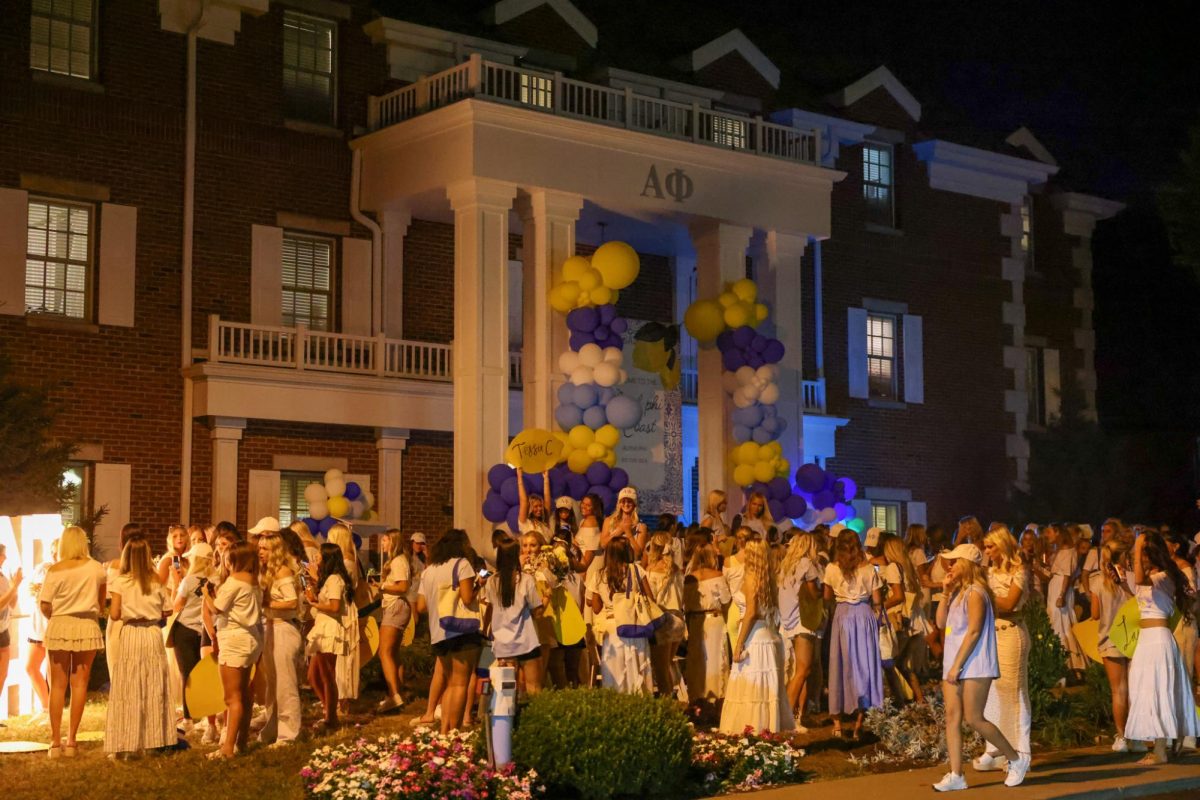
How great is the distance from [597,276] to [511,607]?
27.9 feet

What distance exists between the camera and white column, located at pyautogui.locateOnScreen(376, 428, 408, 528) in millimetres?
23812

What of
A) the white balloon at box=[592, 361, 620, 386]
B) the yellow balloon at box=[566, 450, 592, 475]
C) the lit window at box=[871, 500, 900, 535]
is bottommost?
the lit window at box=[871, 500, 900, 535]

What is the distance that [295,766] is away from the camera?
44.4ft

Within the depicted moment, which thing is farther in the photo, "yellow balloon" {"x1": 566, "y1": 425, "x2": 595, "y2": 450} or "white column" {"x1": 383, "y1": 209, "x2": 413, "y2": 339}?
"white column" {"x1": 383, "y1": 209, "x2": 413, "y2": 339}

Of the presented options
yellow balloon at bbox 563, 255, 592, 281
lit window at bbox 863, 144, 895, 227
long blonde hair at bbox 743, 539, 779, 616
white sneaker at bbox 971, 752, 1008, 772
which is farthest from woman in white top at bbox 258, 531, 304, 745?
lit window at bbox 863, 144, 895, 227

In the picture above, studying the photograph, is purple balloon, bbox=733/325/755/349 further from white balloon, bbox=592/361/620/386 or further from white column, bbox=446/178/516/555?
white column, bbox=446/178/516/555

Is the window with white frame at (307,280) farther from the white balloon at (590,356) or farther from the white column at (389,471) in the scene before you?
the white balloon at (590,356)

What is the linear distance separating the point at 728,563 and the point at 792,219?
9968mm

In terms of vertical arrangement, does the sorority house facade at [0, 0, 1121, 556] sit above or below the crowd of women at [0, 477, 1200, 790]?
above

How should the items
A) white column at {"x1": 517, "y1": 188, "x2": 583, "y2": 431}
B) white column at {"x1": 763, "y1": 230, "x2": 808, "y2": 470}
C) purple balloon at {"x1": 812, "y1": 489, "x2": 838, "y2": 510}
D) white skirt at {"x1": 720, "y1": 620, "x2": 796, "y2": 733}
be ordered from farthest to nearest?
white column at {"x1": 763, "y1": 230, "x2": 808, "y2": 470} < purple balloon at {"x1": 812, "y1": 489, "x2": 838, "y2": 510} < white column at {"x1": 517, "y1": 188, "x2": 583, "y2": 431} < white skirt at {"x1": 720, "y1": 620, "x2": 796, "y2": 733}

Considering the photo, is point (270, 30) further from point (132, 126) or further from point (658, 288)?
point (658, 288)

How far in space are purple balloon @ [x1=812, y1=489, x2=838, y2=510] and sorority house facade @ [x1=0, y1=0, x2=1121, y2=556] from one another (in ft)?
4.48

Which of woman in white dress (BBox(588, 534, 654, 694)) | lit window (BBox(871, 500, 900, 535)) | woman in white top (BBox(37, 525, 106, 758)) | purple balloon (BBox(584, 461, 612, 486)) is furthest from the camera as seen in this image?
lit window (BBox(871, 500, 900, 535))

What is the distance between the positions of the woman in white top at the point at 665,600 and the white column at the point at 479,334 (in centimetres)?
608
